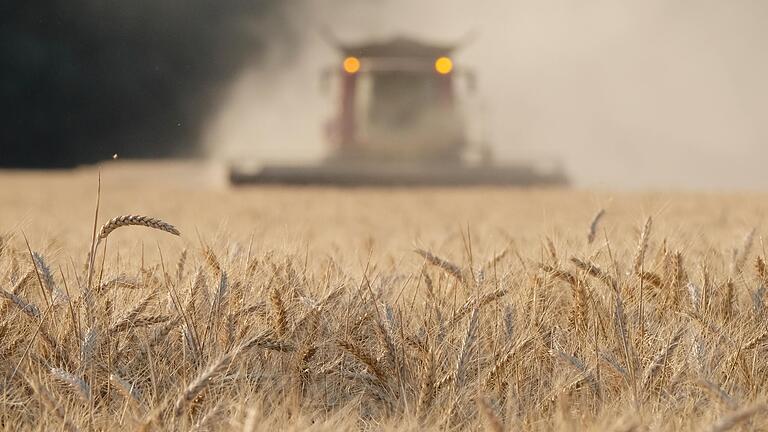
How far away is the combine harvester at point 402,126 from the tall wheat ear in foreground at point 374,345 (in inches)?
377

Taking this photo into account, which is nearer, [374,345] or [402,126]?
[374,345]

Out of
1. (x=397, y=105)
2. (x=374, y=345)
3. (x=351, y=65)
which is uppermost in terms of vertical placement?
(x=351, y=65)

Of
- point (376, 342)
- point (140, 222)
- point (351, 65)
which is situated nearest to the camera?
point (140, 222)

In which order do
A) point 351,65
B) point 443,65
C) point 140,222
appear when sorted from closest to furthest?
point 140,222
point 351,65
point 443,65

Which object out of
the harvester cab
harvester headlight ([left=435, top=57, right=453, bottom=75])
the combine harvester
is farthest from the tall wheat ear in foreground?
harvester headlight ([left=435, top=57, right=453, bottom=75])

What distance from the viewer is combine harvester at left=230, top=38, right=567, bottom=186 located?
39.5ft

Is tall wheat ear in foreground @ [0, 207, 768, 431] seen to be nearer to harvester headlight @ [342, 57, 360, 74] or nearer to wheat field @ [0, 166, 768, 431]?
wheat field @ [0, 166, 768, 431]

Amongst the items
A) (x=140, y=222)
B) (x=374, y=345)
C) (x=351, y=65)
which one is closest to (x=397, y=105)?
(x=351, y=65)

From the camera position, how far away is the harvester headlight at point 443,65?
41.1ft

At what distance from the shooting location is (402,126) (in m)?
12.6

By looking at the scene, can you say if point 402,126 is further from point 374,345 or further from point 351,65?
point 374,345

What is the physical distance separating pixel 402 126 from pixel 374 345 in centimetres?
1054

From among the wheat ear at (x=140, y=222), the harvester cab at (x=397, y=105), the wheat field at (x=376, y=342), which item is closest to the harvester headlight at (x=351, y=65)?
the harvester cab at (x=397, y=105)

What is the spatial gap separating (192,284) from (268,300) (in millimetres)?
155
